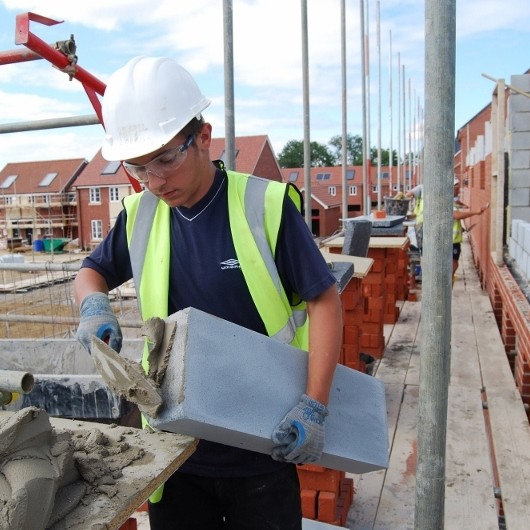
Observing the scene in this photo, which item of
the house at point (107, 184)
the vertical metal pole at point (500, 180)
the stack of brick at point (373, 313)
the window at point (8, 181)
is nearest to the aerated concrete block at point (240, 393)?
the stack of brick at point (373, 313)

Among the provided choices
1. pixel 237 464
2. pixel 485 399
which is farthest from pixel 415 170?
pixel 237 464

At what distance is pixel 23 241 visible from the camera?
142ft

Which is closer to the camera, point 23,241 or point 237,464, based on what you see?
point 237,464

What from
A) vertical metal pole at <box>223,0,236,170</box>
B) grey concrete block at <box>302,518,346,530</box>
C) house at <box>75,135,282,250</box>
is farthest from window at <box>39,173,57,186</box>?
grey concrete block at <box>302,518,346,530</box>

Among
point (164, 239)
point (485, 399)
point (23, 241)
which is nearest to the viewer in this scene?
point (164, 239)

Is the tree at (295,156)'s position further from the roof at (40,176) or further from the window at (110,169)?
the window at (110,169)

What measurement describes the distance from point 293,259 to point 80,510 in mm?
901

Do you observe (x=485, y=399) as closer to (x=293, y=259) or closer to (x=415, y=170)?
(x=293, y=259)

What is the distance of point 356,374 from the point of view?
6.82 ft

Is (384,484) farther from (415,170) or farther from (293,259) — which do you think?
(415,170)

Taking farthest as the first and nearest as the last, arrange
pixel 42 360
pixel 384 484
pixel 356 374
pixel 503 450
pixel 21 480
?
pixel 42 360, pixel 503 450, pixel 384 484, pixel 356 374, pixel 21 480

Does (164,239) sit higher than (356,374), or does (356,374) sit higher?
(164,239)

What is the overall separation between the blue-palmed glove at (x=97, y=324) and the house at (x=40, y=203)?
40802 mm

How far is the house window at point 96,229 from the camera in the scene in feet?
129
